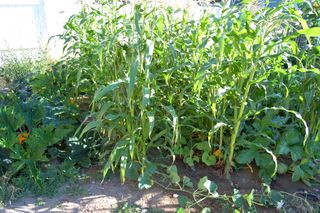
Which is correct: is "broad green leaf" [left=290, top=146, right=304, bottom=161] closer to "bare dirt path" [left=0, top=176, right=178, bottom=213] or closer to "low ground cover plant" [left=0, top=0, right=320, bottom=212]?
"low ground cover plant" [left=0, top=0, right=320, bottom=212]

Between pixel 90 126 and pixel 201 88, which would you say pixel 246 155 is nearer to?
pixel 201 88

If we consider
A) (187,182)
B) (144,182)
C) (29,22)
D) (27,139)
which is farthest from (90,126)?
(29,22)

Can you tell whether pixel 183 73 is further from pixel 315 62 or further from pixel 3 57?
pixel 3 57

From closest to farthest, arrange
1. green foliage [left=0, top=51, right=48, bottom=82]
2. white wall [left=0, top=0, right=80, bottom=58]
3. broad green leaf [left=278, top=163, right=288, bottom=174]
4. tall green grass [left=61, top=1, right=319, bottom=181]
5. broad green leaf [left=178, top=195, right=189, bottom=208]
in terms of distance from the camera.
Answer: tall green grass [left=61, top=1, right=319, bottom=181] < broad green leaf [left=178, top=195, right=189, bottom=208] < broad green leaf [left=278, top=163, right=288, bottom=174] < green foliage [left=0, top=51, right=48, bottom=82] < white wall [left=0, top=0, right=80, bottom=58]

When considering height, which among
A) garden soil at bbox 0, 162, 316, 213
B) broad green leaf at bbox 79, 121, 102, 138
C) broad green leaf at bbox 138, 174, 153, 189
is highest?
broad green leaf at bbox 79, 121, 102, 138

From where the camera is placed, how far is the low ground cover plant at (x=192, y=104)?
6.10 ft

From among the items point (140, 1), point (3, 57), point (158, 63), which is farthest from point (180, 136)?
point (3, 57)

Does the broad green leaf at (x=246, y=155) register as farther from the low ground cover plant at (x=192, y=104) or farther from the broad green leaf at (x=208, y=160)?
the broad green leaf at (x=208, y=160)

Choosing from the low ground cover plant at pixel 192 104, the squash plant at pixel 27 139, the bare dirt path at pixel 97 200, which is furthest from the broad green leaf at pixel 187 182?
the squash plant at pixel 27 139

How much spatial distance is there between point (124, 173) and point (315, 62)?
66.0 inches

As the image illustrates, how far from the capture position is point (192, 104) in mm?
2232

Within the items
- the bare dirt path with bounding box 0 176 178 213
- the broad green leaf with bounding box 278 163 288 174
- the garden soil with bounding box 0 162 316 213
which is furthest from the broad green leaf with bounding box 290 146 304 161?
the bare dirt path with bounding box 0 176 178 213

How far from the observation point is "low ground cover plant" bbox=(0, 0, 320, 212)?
73.2 inches

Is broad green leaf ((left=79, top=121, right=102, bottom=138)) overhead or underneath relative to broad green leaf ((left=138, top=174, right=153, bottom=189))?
overhead
